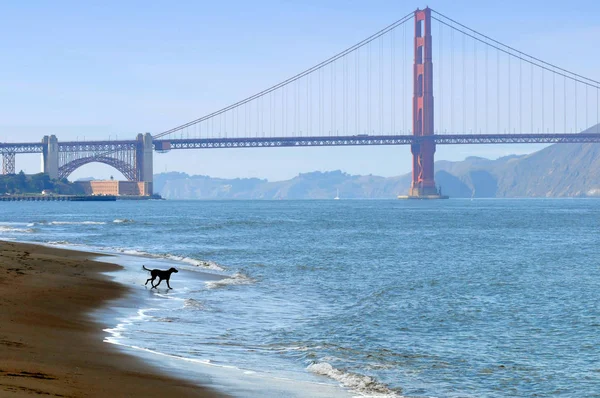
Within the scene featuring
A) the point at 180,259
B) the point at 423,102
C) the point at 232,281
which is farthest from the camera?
the point at 423,102

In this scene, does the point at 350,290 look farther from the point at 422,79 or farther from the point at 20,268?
the point at 422,79

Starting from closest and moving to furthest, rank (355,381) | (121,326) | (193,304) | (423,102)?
(355,381), (121,326), (193,304), (423,102)

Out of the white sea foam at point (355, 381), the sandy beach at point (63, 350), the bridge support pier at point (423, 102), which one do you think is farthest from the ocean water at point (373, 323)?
the bridge support pier at point (423, 102)

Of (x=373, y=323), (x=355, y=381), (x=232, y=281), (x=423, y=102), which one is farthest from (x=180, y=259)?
(x=423, y=102)

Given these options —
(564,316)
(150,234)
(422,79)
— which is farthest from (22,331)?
(422,79)

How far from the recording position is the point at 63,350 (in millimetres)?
13211

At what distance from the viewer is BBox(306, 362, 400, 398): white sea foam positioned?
1255cm

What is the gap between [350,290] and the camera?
87.1 feet

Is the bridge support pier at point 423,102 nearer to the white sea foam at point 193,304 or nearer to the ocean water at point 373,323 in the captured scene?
the ocean water at point 373,323

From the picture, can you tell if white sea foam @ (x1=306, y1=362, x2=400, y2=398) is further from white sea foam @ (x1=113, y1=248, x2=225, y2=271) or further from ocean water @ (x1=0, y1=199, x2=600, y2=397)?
white sea foam @ (x1=113, y1=248, x2=225, y2=271)

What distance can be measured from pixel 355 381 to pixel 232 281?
598 inches

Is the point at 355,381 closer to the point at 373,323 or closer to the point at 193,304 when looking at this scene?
the point at 373,323

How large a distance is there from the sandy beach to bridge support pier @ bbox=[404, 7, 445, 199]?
6397 inches

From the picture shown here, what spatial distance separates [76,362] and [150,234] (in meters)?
Result: 47.7
